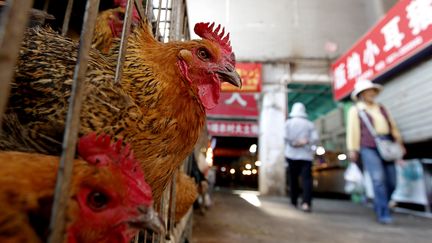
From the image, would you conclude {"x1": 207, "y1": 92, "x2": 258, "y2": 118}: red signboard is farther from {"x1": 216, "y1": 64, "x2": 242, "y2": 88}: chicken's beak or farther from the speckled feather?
the speckled feather

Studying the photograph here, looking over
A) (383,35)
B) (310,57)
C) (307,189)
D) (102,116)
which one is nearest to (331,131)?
(310,57)

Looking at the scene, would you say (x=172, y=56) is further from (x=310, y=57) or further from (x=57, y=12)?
(x=310, y=57)

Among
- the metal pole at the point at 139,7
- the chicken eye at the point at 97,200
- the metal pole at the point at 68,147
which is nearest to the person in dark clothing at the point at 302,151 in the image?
the metal pole at the point at 139,7

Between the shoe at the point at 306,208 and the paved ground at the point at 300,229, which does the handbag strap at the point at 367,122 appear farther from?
the shoe at the point at 306,208

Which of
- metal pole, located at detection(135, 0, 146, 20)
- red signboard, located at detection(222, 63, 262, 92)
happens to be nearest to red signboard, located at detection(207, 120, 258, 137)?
red signboard, located at detection(222, 63, 262, 92)

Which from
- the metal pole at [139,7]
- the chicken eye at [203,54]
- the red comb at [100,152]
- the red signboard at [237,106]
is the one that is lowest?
the red comb at [100,152]

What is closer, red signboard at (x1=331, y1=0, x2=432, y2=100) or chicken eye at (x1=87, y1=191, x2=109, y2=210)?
chicken eye at (x1=87, y1=191, x2=109, y2=210)

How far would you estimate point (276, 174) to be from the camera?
9.63 meters

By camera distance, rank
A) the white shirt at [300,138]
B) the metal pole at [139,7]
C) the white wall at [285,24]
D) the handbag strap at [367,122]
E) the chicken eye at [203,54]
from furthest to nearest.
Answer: the white wall at [285,24]
the white shirt at [300,138]
the handbag strap at [367,122]
the chicken eye at [203,54]
the metal pole at [139,7]

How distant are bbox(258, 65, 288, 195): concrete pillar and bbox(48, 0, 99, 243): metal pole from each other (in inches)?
374

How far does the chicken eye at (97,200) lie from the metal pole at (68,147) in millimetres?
90

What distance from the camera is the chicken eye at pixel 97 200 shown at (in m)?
0.65

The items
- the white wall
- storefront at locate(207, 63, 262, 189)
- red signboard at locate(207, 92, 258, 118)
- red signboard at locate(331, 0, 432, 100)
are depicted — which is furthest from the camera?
the white wall

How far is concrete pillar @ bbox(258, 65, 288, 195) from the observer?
959cm
